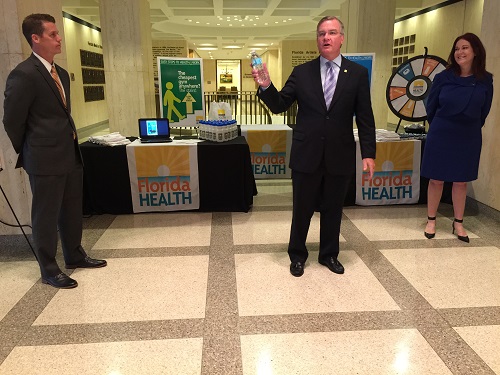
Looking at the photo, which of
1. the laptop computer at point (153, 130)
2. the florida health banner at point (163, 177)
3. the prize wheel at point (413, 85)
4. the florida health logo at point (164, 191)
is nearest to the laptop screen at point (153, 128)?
the laptop computer at point (153, 130)

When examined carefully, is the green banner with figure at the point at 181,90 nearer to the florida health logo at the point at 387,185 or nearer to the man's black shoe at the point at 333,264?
the florida health logo at the point at 387,185

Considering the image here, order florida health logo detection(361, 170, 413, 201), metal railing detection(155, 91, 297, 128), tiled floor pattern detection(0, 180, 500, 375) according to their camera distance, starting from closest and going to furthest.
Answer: tiled floor pattern detection(0, 180, 500, 375) < florida health logo detection(361, 170, 413, 201) < metal railing detection(155, 91, 297, 128)

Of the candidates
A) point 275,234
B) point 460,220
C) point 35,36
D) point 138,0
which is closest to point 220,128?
point 275,234

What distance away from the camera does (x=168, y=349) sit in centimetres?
214

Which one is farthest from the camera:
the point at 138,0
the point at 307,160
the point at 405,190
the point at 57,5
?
the point at 138,0

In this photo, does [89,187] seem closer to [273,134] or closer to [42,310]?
[42,310]

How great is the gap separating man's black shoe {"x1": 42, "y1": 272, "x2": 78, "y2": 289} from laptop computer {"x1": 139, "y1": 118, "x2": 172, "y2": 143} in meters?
1.96

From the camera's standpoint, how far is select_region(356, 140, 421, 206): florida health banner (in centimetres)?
449

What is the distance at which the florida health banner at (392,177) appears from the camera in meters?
4.49

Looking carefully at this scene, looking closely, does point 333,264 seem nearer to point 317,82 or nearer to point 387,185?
point 317,82

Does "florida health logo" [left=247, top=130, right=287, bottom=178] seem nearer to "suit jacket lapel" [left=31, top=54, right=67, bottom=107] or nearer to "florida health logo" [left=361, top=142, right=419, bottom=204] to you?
"florida health logo" [left=361, top=142, right=419, bottom=204]

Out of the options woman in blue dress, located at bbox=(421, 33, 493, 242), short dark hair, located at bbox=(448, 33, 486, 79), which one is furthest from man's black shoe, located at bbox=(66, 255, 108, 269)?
short dark hair, located at bbox=(448, 33, 486, 79)

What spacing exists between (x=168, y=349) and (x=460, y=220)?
2.82 m

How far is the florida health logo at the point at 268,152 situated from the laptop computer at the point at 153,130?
54.1 inches
